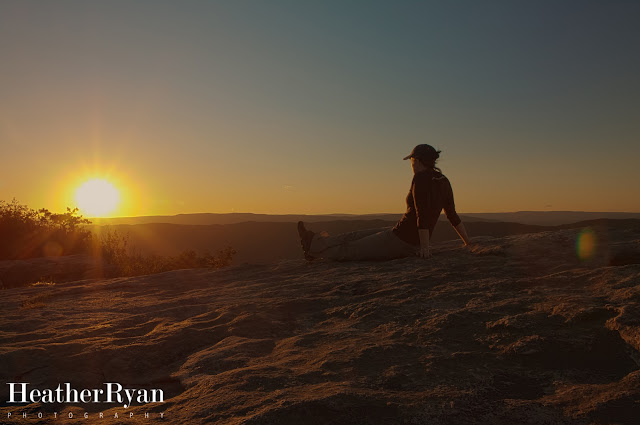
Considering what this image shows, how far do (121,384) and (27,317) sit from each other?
2146 mm

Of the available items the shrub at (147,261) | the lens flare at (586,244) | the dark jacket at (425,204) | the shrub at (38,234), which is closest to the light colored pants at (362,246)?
the dark jacket at (425,204)

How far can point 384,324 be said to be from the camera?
2.86 m

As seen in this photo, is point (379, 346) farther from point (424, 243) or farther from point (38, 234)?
point (38, 234)

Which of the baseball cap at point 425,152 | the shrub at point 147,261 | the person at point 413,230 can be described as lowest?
the shrub at point 147,261

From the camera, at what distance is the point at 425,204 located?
199 inches

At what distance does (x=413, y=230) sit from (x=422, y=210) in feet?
1.35

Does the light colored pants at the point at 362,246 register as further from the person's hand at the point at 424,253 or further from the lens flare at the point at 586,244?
the lens flare at the point at 586,244

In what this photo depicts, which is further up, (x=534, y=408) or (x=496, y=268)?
(x=496, y=268)

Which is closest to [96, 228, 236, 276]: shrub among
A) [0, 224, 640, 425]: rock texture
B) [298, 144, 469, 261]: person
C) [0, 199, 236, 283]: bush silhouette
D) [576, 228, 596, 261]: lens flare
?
[0, 199, 236, 283]: bush silhouette

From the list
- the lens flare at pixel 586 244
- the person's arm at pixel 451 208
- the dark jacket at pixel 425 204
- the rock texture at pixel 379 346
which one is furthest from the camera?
the person's arm at pixel 451 208

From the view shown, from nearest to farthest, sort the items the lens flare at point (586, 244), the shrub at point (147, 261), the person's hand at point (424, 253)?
the lens flare at point (586, 244), the person's hand at point (424, 253), the shrub at point (147, 261)

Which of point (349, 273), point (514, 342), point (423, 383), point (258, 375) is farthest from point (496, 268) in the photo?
point (258, 375)

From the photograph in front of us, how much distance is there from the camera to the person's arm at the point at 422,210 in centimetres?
497

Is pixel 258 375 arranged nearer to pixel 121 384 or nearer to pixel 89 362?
pixel 121 384
